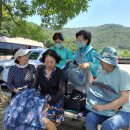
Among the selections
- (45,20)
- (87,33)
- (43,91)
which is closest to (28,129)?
(43,91)

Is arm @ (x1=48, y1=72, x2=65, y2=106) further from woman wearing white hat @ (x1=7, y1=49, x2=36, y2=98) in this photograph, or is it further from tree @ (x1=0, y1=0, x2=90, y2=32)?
tree @ (x1=0, y1=0, x2=90, y2=32)

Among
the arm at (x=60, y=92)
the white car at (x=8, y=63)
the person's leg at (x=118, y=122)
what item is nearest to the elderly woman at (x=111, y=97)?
the person's leg at (x=118, y=122)

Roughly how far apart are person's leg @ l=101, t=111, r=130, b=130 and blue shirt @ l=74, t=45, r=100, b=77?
3.54 ft

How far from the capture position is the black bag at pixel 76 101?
547 cm

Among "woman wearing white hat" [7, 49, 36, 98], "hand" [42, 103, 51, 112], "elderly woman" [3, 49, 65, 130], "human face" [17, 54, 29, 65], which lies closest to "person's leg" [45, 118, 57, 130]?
"elderly woman" [3, 49, 65, 130]

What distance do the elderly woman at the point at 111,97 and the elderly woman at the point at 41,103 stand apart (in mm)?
533

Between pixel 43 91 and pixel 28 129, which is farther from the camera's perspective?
pixel 43 91

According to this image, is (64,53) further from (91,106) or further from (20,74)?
(91,106)

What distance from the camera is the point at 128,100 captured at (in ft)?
15.0

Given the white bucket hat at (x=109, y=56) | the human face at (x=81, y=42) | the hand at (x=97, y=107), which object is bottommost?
the hand at (x=97, y=107)

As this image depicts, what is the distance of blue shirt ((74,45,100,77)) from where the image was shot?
549 cm

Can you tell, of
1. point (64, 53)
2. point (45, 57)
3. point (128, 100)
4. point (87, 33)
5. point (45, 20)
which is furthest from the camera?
point (45, 20)

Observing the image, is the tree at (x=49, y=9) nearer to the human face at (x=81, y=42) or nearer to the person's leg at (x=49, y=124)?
the human face at (x=81, y=42)

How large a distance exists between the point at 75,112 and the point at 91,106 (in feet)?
2.54
